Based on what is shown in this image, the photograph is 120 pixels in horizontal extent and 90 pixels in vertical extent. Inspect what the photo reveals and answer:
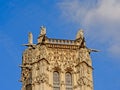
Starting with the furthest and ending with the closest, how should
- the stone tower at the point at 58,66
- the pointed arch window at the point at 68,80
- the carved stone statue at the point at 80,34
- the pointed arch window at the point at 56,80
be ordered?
1. the carved stone statue at the point at 80,34
2. the pointed arch window at the point at 68,80
3. the pointed arch window at the point at 56,80
4. the stone tower at the point at 58,66

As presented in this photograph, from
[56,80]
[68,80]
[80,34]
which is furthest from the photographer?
[80,34]

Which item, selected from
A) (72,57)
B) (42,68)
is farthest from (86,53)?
(42,68)

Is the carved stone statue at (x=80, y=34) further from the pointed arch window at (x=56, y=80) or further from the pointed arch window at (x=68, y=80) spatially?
the pointed arch window at (x=56, y=80)

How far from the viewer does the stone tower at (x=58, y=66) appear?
54.8 metres

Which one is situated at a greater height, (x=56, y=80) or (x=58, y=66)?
(x=58, y=66)

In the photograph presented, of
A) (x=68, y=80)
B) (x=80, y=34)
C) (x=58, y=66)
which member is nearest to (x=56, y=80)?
(x=68, y=80)

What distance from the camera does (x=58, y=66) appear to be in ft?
185

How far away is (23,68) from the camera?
195 feet

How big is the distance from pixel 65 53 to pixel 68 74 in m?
2.33

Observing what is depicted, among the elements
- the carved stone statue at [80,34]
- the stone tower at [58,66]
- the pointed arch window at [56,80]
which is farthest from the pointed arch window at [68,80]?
the carved stone statue at [80,34]

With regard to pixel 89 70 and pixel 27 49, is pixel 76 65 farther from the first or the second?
pixel 27 49

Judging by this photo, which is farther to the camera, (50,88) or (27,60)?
(27,60)

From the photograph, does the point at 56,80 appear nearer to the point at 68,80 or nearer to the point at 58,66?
the point at 68,80

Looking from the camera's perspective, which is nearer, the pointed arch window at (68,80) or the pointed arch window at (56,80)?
the pointed arch window at (56,80)
